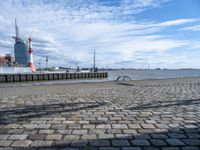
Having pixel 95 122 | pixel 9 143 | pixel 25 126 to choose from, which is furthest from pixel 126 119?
pixel 9 143

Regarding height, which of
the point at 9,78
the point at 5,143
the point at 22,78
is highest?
the point at 5,143

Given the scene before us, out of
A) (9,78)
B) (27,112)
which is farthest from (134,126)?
(9,78)

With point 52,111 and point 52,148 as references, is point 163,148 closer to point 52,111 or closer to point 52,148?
point 52,148

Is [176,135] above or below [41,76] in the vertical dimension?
above

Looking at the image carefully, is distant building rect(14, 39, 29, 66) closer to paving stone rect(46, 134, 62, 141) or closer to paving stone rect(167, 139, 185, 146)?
paving stone rect(46, 134, 62, 141)

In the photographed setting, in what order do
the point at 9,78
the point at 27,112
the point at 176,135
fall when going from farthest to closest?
the point at 9,78 < the point at 27,112 < the point at 176,135

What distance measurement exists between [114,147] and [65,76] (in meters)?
48.3

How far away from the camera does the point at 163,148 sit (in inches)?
150

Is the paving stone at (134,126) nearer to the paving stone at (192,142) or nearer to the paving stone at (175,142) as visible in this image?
the paving stone at (175,142)

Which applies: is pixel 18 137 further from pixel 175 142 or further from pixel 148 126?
pixel 175 142

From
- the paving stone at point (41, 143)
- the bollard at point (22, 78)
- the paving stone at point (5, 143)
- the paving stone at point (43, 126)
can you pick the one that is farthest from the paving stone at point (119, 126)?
the bollard at point (22, 78)

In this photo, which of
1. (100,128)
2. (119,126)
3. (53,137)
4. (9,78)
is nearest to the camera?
(53,137)

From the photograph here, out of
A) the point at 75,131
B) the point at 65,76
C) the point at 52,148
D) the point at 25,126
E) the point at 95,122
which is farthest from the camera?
the point at 65,76

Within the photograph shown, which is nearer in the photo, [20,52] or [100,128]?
[100,128]
